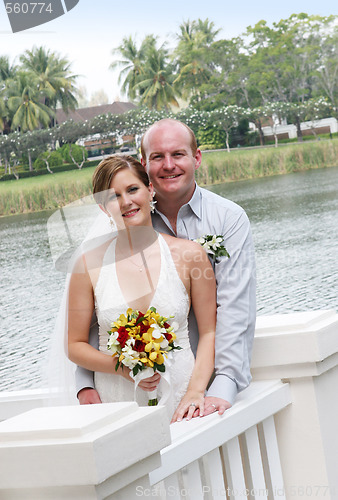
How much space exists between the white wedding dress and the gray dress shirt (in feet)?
0.17

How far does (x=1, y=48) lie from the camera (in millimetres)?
38750

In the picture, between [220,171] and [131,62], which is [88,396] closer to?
[220,171]

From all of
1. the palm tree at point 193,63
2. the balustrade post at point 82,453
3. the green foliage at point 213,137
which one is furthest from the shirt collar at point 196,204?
the palm tree at point 193,63

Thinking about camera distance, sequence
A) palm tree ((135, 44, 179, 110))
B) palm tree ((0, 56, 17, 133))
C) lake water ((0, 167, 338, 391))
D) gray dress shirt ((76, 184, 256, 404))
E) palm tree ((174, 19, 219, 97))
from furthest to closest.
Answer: palm tree ((135, 44, 179, 110))
palm tree ((174, 19, 219, 97))
palm tree ((0, 56, 17, 133))
lake water ((0, 167, 338, 391))
gray dress shirt ((76, 184, 256, 404))

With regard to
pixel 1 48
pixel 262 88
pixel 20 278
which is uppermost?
pixel 1 48

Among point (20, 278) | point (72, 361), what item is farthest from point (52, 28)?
point (72, 361)

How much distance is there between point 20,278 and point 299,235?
286 inches

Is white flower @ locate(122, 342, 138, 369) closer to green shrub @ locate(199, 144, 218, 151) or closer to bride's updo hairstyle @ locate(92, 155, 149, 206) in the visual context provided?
bride's updo hairstyle @ locate(92, 155, 149, 206)

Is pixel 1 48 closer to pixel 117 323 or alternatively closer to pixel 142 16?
pixel 142 16

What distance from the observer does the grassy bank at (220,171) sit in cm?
2278

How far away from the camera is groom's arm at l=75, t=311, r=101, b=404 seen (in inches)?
57.8

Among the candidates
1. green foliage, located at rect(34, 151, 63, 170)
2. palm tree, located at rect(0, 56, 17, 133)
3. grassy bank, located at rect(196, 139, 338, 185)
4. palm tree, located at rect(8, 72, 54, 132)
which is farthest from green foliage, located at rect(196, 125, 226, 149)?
palm tree, located at rect(0, 56, 17, 133)

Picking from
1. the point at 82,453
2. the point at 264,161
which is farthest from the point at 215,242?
the point at 264,161

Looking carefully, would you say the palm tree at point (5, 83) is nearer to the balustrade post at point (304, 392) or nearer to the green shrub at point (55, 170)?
the green shrub at point (55, 170)
